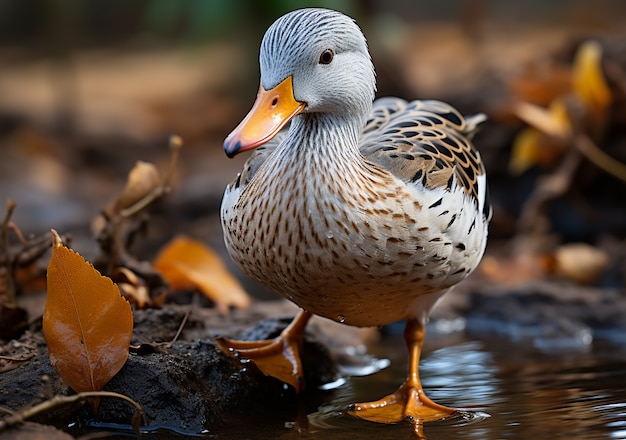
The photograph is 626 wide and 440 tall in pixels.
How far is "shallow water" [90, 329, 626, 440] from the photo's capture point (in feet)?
12.2

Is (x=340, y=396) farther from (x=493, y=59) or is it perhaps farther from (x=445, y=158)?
(x=493, y=59)

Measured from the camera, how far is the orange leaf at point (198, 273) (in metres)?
5.45

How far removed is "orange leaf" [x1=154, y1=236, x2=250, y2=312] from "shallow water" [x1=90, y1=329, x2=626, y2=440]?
0.88 m

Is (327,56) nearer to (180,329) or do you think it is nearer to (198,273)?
(180,329)

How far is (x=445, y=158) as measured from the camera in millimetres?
4246

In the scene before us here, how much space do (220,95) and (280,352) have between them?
956 cm

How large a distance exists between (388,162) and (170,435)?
1402 mm

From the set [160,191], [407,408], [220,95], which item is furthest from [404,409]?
[220,95]

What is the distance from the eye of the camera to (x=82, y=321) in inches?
142

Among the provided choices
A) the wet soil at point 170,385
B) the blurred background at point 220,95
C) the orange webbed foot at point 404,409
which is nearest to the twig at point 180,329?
the wet soil at point 170,385

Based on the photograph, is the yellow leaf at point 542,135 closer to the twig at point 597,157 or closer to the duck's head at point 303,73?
the twig at point 597,157

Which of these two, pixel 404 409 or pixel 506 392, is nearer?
pixel 404 409

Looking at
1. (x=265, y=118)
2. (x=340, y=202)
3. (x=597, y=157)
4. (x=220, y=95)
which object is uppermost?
(x=597, y=157)

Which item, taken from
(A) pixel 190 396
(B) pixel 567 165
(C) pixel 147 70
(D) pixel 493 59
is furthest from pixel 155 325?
(C) pixel 147 70
